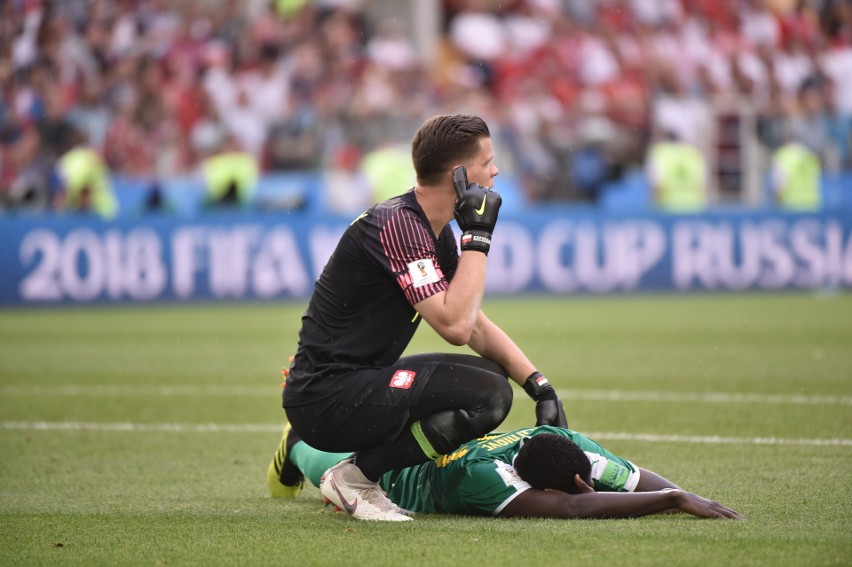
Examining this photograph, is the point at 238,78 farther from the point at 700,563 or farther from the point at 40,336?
the point at 700,563

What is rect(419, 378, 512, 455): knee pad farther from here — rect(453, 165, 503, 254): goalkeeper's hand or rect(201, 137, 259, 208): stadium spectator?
rect(201, 137, 259, 208): stadium spectator

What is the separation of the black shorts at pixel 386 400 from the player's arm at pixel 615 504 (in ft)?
1.59

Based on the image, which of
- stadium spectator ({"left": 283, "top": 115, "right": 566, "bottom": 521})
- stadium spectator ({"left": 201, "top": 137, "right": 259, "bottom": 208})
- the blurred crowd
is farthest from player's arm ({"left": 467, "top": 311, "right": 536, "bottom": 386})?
the blurred crowd

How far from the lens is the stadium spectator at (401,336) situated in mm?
5117

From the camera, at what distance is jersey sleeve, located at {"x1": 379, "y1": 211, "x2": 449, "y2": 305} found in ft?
A: 16.7

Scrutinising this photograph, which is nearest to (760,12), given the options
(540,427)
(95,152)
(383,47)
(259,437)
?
(383,47)

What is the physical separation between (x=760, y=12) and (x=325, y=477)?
66.1ft

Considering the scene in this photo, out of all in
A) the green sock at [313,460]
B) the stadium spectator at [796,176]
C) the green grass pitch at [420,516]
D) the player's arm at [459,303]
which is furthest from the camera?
the stadium spectator at [796,176]

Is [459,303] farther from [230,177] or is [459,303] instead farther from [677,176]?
[677,176]

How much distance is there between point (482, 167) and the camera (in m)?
5.28

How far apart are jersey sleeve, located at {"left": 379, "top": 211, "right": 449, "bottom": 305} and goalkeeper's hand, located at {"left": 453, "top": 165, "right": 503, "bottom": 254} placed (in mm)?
150

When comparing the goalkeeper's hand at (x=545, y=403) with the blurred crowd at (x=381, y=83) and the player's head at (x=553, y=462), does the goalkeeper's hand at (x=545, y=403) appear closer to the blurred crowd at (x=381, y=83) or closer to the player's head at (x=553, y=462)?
the player's head at (x=553, y=462)

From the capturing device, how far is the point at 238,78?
21.2m

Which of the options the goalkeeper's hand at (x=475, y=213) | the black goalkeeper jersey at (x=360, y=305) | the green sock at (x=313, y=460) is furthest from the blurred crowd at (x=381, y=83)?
the goalkeeper's hand at (x=475, y=213)
